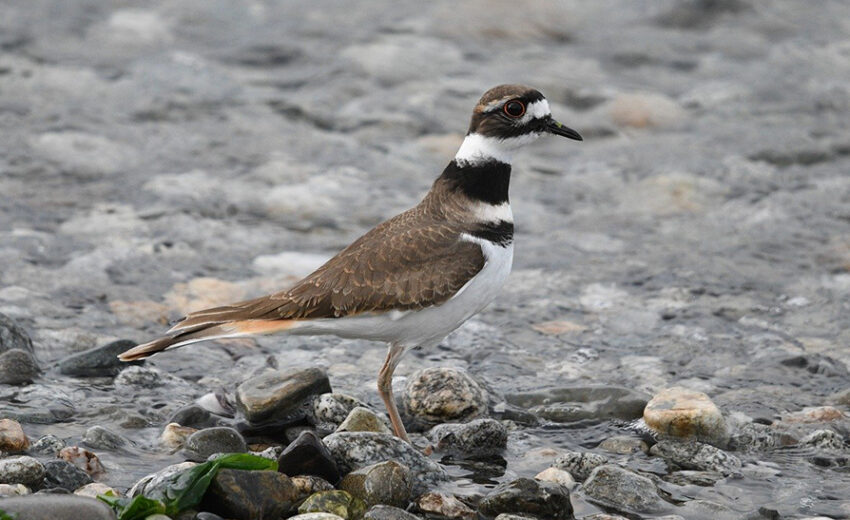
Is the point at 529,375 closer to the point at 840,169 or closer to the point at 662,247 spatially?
the point at 662,247

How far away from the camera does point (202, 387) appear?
6.27m

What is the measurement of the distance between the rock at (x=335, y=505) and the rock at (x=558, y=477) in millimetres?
879

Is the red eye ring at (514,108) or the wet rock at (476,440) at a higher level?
the red eye ring at (514,108)

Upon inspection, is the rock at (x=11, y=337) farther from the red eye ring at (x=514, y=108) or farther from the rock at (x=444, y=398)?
the red eye ring at (x=514, y=108)

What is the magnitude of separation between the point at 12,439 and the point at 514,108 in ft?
9.48

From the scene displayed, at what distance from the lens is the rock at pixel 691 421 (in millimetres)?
5684

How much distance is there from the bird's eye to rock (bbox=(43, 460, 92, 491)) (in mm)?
2724

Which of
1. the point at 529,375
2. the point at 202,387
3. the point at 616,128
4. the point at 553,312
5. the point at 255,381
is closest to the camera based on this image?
the point at 255,381

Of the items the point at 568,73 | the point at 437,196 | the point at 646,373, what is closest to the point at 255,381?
the point at 437,196

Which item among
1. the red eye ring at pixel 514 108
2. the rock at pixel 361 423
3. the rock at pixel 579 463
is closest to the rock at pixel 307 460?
the rock at pixel 361 423

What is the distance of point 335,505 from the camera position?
460 centimetres

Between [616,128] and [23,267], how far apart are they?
5.68 metres

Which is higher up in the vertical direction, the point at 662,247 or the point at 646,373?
the point at 662,247

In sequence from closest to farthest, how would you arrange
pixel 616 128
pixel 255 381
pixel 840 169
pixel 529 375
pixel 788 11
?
pixel 255 381, pixel 529 375, pixel 840 169, pixel 616 128, pixel 788 11
